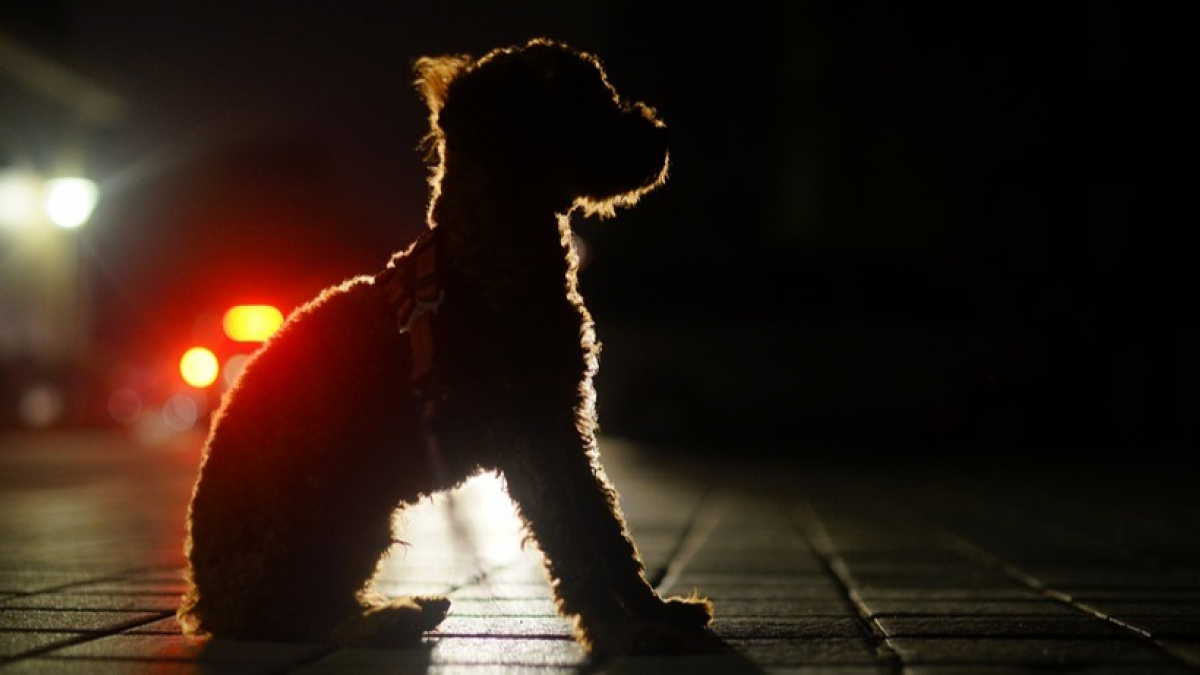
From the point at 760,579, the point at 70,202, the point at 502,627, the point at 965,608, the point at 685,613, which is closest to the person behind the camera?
the point at 685,613

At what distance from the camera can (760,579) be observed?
5.35 m

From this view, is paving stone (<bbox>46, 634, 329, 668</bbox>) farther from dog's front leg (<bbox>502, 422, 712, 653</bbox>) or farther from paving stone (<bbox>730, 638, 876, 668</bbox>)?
paving stone (<bbox>730, 638, 876, 668</bbox>)

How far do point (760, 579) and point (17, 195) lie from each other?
19.1m

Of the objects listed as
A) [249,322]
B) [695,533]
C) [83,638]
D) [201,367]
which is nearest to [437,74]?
[83,638]

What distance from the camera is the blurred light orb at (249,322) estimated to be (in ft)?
42.4

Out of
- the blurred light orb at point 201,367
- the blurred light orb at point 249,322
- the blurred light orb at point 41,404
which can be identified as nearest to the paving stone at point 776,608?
the blurred light orb at point 249,322

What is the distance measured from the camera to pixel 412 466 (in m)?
3.67

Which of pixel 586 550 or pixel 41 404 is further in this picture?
pixel 41 404

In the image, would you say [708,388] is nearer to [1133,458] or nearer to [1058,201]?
[1133,458]

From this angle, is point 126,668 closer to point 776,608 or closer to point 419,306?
point 419,306

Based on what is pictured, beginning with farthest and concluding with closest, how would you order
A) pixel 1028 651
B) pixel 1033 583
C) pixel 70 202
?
1. pixel 70 202
2. pixel 1033 583
3. pixel 1028 651

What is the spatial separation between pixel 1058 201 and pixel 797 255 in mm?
6521

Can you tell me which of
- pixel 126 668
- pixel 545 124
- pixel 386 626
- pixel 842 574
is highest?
pixel 545 124

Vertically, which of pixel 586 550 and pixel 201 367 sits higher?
pixel 201 367
